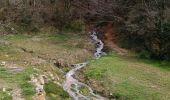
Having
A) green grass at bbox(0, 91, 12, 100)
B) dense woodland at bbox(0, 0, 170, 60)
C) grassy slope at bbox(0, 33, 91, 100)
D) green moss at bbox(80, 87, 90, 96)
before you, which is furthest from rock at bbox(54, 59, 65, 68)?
green grass at bbox(0, 91, 12, 100)

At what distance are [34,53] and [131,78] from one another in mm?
10955

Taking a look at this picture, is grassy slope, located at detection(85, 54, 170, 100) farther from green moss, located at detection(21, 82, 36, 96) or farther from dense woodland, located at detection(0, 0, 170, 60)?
green moss, located at detection(21, 82, 36, 96)

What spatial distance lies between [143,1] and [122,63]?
10.5 meters

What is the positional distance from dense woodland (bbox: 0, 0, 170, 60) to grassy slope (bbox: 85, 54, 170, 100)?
2.76 m

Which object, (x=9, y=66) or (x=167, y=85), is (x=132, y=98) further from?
(x=9, y=66)

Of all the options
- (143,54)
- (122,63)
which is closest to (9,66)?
(122,63)

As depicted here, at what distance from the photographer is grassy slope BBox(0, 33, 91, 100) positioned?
23034mm

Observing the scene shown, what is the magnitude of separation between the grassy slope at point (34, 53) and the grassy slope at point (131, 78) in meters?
2.64

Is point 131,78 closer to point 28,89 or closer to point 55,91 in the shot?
point 55,91

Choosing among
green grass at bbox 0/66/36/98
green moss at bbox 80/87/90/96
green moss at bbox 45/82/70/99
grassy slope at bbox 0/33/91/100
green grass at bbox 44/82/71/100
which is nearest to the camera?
green grass at bbox 0/66/36/98

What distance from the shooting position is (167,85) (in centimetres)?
2522

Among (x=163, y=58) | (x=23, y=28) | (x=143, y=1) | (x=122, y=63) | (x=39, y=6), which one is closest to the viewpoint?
(x=122, y=63)

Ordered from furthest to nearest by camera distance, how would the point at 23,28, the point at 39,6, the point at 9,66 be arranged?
the point at 39,6, the point at 23,28, the point at 9,66

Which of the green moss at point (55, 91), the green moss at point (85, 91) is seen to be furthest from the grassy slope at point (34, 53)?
the green moss at point (85, 91)
